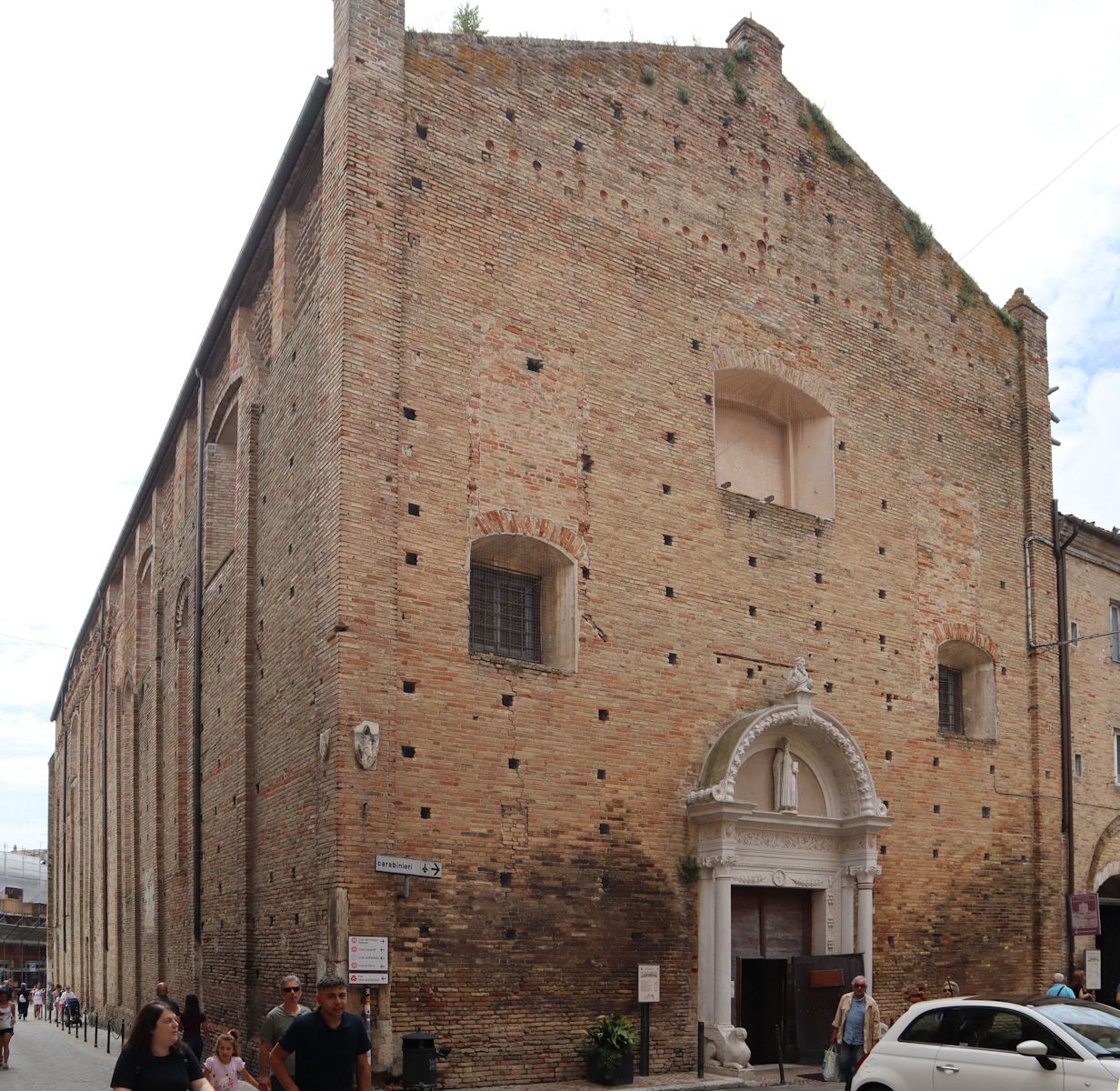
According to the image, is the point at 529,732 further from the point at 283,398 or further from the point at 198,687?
the point at 198,687

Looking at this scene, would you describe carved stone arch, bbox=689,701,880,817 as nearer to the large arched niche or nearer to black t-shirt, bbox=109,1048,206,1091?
the large arched niche

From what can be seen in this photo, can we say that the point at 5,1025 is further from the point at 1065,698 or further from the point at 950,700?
the point at 1065,698

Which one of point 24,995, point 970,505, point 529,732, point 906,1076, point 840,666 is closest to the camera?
point 906,1076

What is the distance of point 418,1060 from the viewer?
13500 mm

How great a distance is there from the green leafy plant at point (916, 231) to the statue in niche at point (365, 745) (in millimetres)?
12847

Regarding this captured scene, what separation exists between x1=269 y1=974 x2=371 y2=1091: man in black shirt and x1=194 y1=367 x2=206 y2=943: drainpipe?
13.6m

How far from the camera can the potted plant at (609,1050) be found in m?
14.8

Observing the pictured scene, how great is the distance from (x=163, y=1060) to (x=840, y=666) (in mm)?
13833

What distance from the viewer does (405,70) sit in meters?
16.4

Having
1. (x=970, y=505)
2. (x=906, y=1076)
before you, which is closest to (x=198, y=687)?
(x=970, y=505)

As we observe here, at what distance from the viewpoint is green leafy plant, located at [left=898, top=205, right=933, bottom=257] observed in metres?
21.8

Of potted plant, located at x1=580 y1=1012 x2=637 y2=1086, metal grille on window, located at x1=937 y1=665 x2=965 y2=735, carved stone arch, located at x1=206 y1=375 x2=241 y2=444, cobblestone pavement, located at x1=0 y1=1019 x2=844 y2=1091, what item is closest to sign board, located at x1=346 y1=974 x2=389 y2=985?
cobblestone pavement, located at x1=0 y1=1019 x2=844 y2=1091

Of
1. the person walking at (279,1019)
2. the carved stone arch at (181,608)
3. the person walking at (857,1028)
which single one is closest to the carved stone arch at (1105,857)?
the person walking at (857,1028)

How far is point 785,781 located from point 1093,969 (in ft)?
23.3
